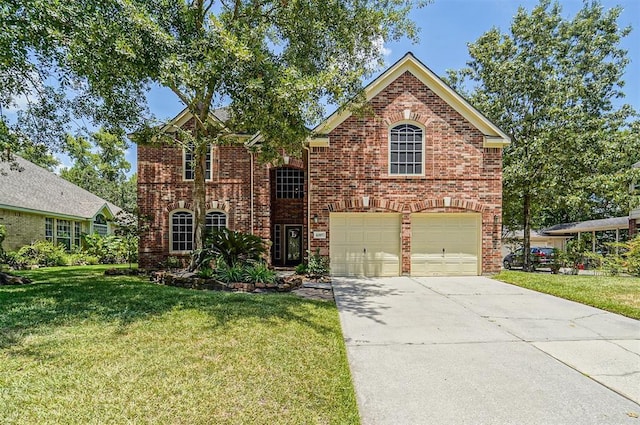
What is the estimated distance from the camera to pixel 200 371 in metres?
4.11

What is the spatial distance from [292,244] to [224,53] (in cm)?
1001

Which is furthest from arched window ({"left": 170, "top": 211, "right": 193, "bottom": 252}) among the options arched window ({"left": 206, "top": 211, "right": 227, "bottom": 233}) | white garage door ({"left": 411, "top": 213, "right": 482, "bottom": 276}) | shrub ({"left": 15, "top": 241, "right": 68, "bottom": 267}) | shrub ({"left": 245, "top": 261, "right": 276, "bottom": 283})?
white garage door ({"left": 411, "top": 213, "right": 482, "bottom": 276})

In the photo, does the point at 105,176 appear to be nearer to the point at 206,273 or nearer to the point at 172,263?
the point at 172,263

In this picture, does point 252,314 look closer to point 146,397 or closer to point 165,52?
point 146,397

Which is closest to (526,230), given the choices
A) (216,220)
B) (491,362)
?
(216,220)

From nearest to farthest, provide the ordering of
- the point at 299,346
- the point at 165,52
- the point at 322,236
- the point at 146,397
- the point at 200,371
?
1. the point at 146,397
2. the point at 200,371
3. the point at 299,346
4. the point at 165,52
5. the point at 322,236

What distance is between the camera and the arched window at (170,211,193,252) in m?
14.5

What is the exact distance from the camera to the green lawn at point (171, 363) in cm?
330

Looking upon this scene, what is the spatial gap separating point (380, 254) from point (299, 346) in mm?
8328

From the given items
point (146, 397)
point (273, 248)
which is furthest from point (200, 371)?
point (273, 248)

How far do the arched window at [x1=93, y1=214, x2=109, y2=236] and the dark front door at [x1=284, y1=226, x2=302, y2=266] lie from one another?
47.0 ft

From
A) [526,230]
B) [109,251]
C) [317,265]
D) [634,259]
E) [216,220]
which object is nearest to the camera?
[317,265]

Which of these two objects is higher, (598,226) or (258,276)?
(598,226)

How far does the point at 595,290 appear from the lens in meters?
9.49
